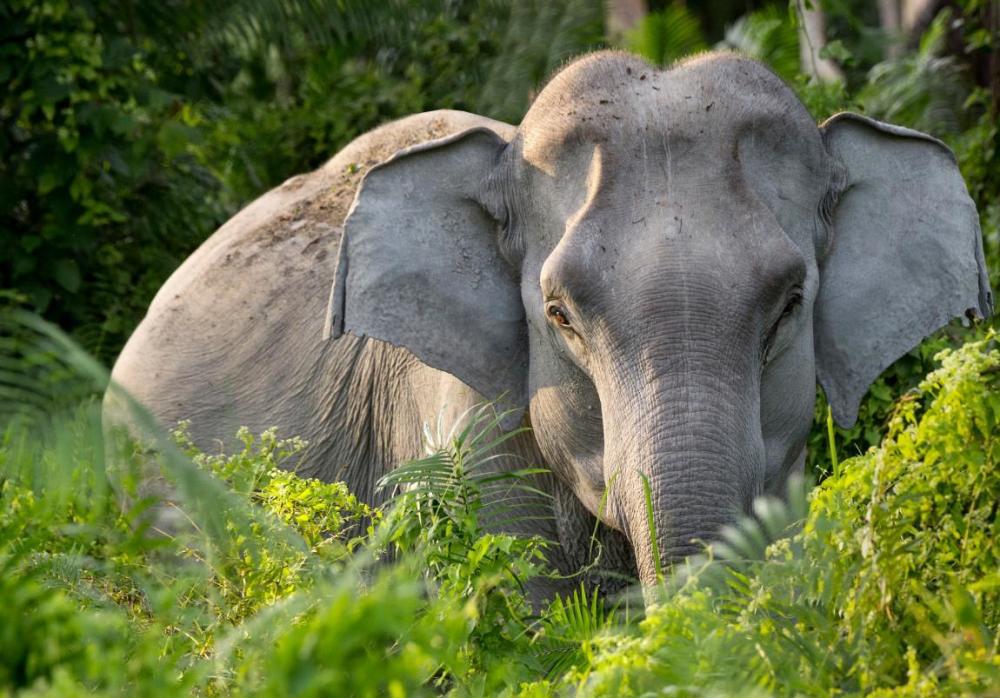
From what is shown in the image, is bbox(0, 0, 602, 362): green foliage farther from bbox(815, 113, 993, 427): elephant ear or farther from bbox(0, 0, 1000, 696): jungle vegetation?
bbox(815, 113, 993, 427): elephant ear

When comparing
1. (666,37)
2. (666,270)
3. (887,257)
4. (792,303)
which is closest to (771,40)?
(666,37)

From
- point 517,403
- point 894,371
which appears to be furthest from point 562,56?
point 517,403

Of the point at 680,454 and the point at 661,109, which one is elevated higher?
the point at 661,109

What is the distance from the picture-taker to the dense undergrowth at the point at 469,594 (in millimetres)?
2770

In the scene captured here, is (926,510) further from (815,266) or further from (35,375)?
(35,375)

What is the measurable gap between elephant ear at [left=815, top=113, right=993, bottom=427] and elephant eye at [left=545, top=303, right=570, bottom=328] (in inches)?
31.8

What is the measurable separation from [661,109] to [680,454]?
1016 millimetres

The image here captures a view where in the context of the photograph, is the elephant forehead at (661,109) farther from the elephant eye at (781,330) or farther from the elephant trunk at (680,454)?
the elephant trunk at (680,454)

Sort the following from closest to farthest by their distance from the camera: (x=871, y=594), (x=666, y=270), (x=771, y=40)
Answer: (x=871, y=594), (x=666, y=270), (x=771, y=40)

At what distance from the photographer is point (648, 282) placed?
436 centimetres

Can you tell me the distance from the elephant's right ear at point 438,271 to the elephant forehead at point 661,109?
26 cm

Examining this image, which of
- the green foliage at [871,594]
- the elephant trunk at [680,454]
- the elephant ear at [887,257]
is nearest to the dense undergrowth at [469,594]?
the green foliage at [871,594]

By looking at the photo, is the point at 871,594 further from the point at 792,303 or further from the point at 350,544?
the point at 792,303

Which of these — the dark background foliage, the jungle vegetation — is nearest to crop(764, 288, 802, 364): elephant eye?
the jungle vegetation
